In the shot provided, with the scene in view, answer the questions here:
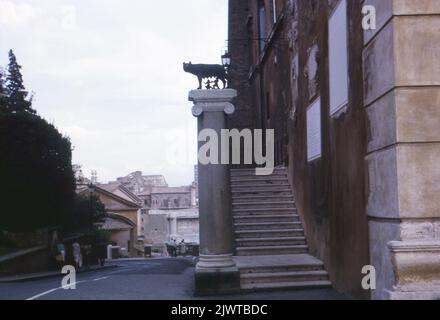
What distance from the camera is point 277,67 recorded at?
14734mm

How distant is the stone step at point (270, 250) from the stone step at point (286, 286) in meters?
1.74

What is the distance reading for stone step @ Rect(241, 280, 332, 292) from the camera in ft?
27.3

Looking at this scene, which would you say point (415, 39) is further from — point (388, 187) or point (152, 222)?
point (152, 222)

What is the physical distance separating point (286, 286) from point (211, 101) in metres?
3.05

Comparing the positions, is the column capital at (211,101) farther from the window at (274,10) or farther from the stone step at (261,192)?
the window at (274,10)

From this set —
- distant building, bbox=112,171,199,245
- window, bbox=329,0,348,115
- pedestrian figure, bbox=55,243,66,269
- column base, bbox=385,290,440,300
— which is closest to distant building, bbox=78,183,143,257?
distant building, bbox=112,171,199,245

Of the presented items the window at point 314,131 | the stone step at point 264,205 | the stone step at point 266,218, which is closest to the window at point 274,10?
the stone step at point 264,205

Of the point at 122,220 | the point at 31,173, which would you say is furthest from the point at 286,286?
the point at 122,220

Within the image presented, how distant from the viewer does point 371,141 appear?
20.4 feet

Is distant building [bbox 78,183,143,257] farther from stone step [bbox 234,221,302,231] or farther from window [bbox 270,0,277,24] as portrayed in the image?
stone step [bbox 234,221,302,231]

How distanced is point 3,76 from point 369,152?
28895 mm

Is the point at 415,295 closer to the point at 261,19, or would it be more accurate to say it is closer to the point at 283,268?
the point at 283,268

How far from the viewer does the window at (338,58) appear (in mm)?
7340

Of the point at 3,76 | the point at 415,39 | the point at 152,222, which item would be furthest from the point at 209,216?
the point at 152,222
